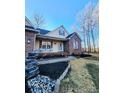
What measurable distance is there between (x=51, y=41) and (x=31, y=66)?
304 mm

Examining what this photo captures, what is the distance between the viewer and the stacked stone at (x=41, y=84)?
2002 mm

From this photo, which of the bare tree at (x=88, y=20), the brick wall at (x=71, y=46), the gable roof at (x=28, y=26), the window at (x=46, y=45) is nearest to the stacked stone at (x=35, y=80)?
the window at (x=46, y=45)

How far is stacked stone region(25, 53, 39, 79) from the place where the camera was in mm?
1991

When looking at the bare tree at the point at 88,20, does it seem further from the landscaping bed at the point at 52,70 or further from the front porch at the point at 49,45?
the landscaping bed at the point at 52,70

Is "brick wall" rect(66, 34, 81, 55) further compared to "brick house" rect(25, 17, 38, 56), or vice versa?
Result: "brick wall" rect(66, 34, 81, 55)

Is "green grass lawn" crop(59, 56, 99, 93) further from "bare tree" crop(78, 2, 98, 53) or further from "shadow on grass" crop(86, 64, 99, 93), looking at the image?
"bare tree" crop(78, 2, 98, 53)

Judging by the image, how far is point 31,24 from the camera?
201 centimetres

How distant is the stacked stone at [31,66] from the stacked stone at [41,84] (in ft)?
0.16

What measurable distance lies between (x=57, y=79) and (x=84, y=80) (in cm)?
27

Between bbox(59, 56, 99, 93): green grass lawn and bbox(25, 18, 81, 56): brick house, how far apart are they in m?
0.13

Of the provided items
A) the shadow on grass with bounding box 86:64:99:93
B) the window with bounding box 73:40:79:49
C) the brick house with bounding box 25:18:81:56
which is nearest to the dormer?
the brick house with bounding box 25:18:81:56

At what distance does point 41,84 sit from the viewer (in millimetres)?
2035
